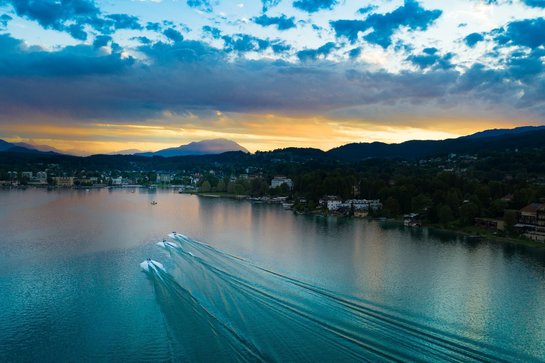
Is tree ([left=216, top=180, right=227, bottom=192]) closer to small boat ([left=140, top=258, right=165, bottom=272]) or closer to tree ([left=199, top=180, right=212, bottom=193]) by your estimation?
tree ([left=199, top=180, right=212, bottom=193])

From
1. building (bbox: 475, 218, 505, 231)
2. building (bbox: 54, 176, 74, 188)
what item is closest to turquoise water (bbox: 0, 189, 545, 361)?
building (bbox: 475, 218, 505, 231)

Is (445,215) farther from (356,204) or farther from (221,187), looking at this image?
(221,187)

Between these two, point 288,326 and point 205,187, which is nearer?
point 288,326

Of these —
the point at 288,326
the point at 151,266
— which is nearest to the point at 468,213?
the point at 151,266

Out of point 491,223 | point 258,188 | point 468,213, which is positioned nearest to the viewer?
point 491,223

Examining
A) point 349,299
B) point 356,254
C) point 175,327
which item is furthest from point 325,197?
point 175,327
